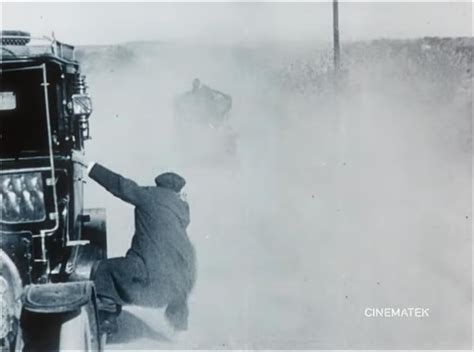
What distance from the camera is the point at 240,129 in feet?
9.95

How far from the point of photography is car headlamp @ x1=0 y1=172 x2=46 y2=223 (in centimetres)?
280

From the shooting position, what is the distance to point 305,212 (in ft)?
9.99

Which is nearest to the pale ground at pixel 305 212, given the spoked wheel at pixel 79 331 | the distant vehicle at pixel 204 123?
the distant vehicle at pixel 204 123

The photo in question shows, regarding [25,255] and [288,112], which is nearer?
[25,255]

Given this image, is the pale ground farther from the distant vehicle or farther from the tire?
the tire

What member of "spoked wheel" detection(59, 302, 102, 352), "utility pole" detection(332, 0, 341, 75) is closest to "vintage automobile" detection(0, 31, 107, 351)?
"spoked wheel" detection(59, 302, 102, 352)

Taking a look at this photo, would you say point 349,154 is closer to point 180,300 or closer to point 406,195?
point 406,195

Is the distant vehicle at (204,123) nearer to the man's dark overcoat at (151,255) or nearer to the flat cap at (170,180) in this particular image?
the flat cap at (170,180)

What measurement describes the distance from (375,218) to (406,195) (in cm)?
21

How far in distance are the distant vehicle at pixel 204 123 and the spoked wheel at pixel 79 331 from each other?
0.95 metres

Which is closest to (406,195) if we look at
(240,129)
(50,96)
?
(240,129)

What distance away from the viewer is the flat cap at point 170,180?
301cm

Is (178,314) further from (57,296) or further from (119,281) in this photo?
(57,296)

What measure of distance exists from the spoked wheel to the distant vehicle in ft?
3.12
